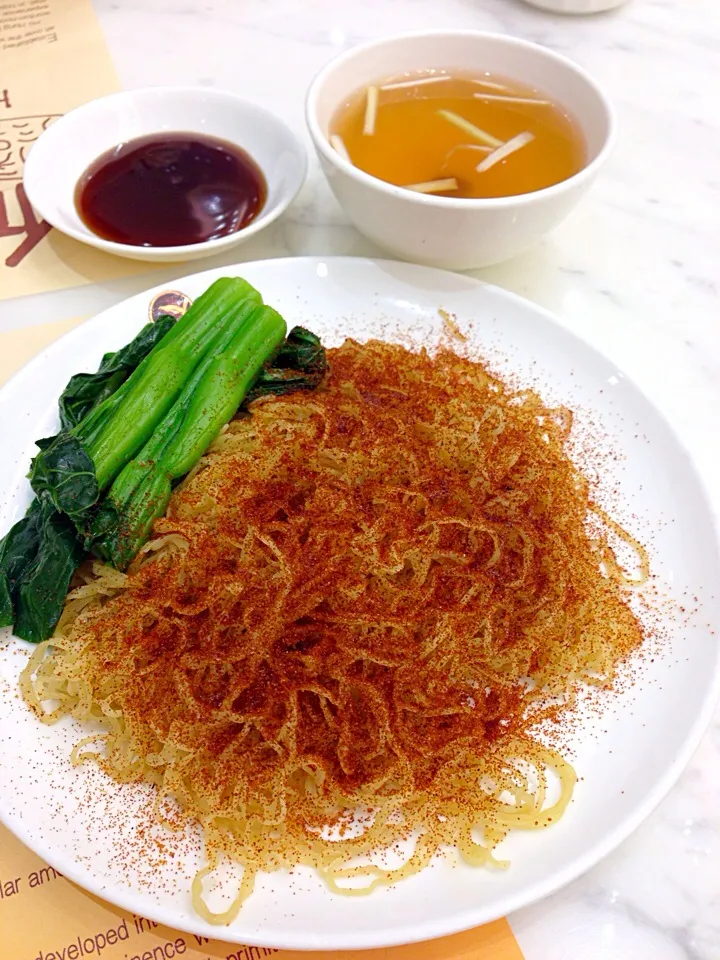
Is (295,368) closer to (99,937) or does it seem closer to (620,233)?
(99,937)

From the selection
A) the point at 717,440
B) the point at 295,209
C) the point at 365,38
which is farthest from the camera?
the point at 365,38

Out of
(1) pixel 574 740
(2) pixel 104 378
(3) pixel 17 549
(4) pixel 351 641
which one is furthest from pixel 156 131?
(1) pixel 574 740

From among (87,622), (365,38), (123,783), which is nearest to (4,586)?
(87,622)

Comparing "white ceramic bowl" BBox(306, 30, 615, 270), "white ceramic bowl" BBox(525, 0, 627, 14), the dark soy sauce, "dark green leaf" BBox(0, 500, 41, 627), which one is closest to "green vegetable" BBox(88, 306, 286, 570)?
"dark green leaf" BBox(0, 500, 41, 627)

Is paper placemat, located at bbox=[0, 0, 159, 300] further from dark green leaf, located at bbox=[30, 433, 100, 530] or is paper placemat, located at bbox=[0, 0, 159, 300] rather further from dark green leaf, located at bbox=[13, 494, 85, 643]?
dark green leaf, located at bbox=[13, 494, 85, 643]

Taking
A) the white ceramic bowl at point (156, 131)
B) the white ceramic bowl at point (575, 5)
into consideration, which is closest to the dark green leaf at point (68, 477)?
the white ceramic bowl at point (156, 131)

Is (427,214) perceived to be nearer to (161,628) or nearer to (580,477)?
(580,477)
